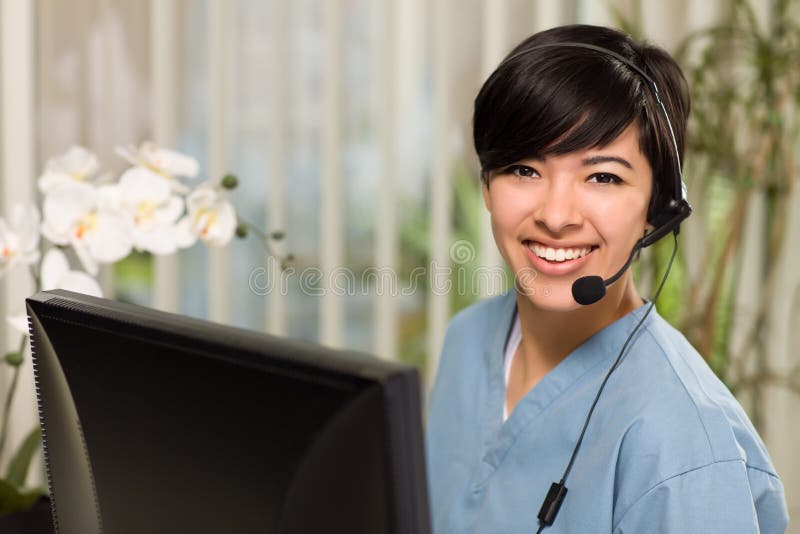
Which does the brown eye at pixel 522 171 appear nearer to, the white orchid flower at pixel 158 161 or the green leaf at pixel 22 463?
the white orchid flower at pixel 158 161

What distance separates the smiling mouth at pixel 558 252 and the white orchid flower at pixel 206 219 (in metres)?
0.40

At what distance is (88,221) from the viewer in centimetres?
112

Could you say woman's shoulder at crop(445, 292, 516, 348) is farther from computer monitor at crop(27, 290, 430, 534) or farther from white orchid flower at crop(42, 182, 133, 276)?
computer monitor at crop(27, 290, 430, 534)

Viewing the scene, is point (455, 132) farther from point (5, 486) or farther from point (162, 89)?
point (5, 486)

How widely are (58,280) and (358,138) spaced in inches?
50.5

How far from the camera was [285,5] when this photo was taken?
7.23 ft

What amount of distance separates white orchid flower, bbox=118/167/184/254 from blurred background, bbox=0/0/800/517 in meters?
1.04

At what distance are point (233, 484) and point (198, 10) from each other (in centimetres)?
175

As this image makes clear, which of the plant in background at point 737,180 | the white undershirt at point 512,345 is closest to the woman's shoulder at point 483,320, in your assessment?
the white undershirt at point 512,345

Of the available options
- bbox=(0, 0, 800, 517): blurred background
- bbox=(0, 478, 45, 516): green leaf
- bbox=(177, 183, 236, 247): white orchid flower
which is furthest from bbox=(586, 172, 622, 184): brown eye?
bbox=(0, 0, 800, 517): blurred background

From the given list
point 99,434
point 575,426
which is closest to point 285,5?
point 575,426

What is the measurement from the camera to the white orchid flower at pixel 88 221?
1107mm

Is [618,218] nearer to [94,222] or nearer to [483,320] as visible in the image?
[483,320]

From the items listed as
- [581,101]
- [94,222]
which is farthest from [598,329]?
[94,222]
